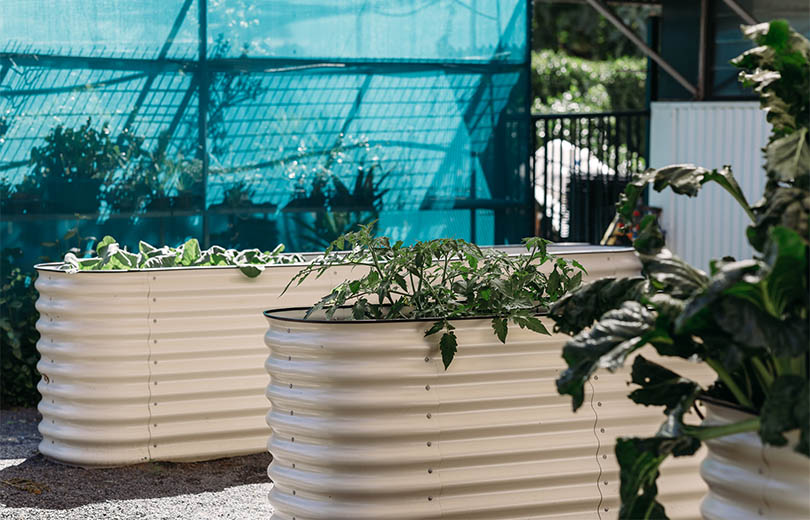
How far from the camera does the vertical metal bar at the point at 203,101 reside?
7.71 metres

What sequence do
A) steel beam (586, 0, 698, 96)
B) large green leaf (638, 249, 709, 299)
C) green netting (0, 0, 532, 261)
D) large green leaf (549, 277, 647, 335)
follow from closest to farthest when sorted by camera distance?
large green leaf (638, 249, 709, 299), large green leaf (549, 277, 647, 335), green netting (0, 0, 532, 261), steel beam (586, 0, 698, 96)

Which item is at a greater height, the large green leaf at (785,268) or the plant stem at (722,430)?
the large green leaf at (785,268)

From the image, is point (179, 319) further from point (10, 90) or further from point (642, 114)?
point (642, 114)

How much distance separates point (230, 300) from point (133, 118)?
2.52 m

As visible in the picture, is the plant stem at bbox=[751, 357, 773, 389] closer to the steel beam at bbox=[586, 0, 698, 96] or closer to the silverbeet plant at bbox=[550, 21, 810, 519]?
the silverbeet plant at bbox=[550, 21, 810, 519]

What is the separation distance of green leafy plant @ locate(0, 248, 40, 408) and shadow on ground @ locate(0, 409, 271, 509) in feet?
4.90

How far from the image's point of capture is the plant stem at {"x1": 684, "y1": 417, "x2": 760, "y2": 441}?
2.74 metres

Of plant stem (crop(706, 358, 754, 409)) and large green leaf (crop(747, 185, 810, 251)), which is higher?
large green leaf (crop(747, 185, 810, 251))

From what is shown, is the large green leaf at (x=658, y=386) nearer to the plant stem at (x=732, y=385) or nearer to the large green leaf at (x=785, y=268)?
the plant stem at (x=732, y=385)

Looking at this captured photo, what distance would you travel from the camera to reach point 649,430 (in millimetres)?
4102

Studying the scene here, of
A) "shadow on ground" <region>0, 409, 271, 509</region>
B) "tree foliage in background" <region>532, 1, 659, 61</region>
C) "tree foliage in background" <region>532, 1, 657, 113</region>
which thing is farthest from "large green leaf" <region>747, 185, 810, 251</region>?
"tree foliage in background" <region>532, 1, 659, 61</region>

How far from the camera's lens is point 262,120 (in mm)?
7902

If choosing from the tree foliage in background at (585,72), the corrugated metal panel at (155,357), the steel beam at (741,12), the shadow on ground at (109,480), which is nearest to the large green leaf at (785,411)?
the corrugated metal panel at (155,357)

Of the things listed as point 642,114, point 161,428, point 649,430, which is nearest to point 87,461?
point 161,428
